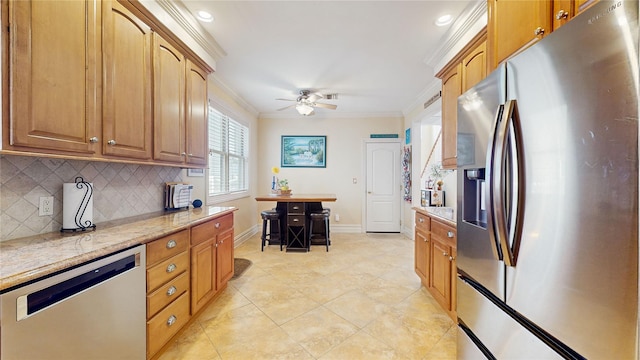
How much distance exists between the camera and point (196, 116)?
2.46m

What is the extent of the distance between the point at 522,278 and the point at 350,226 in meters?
4.52

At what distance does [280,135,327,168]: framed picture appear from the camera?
17.8 feet

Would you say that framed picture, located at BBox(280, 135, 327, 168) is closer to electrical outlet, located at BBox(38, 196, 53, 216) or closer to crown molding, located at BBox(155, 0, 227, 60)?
crown molding, located at BBox(155, 0, 227, 60)

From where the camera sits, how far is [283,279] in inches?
116

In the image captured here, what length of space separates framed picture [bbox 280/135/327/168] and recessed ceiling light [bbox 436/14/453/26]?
Result: 337cm

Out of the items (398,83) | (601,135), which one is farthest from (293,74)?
(601,135)

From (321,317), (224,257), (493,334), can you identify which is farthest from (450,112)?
(224,257)

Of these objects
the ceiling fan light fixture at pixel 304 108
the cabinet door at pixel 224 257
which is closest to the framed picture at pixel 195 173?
the cabinet door at pixel 224 257

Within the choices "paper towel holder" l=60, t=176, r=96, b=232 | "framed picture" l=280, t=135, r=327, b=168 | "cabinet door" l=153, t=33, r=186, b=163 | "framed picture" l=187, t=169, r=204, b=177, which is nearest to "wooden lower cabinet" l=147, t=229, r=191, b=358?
"paper towel holder" l=60, t=176, r=96, b=232

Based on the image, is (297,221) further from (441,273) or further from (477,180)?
(477,180)

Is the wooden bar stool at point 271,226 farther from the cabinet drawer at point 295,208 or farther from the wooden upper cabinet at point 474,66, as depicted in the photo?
the wooden upper cabinet at point 474,66

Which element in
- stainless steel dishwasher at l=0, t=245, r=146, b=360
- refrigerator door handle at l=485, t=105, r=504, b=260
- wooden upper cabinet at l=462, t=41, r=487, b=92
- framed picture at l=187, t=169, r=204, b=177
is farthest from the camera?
framed picture at l=187, t=169, r=204, b=177

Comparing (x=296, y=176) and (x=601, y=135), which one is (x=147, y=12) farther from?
(x=296, y=176)

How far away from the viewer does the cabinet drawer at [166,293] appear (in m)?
1.51
